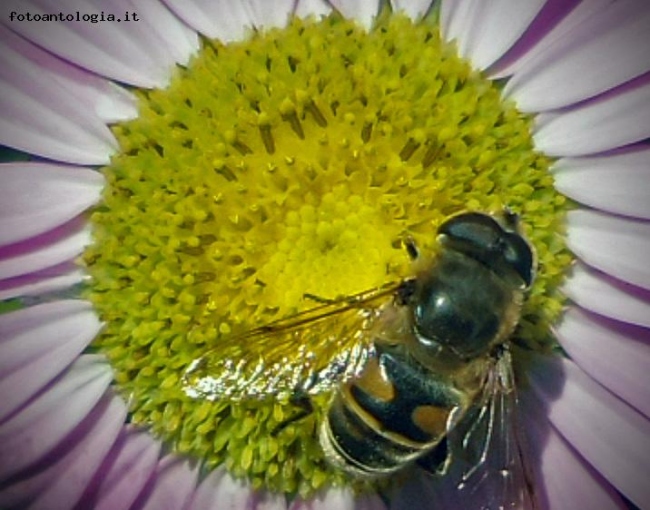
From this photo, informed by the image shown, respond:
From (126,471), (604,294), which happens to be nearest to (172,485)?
(126,471)

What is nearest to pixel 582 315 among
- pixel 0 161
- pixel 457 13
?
pixel 457 13

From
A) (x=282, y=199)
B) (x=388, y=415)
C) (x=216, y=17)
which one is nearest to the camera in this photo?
(x=388, y=415)

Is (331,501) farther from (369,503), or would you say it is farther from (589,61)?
(589,61)

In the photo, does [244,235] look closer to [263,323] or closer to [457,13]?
[263,323]

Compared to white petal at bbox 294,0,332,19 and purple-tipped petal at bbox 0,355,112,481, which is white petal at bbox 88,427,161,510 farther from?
white petal at bbox 294,0,332,19

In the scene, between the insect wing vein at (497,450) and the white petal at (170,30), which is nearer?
the insect wing vein at (497,450)

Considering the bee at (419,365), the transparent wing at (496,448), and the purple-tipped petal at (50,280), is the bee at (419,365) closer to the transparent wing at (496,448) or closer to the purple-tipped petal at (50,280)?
the transparent wing at (496,448)

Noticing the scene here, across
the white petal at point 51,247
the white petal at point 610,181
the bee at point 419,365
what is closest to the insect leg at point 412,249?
the bee at point 419,365
